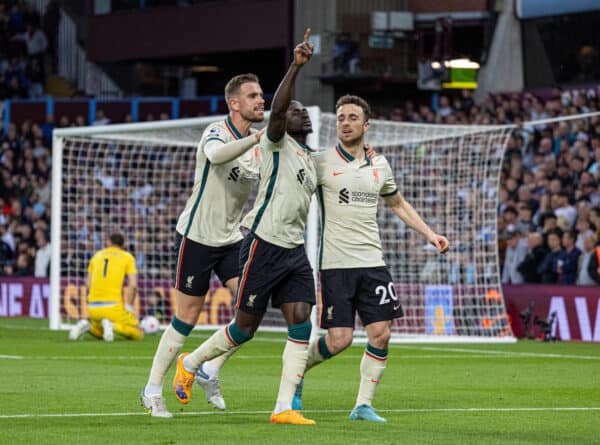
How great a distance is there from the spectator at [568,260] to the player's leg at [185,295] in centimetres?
1111

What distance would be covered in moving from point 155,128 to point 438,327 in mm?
4941

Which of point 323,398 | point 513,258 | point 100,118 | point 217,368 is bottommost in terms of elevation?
point 323,398

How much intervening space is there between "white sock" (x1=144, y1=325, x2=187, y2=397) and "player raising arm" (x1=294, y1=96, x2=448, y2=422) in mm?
884

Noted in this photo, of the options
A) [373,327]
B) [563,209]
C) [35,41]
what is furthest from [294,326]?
[35,41]

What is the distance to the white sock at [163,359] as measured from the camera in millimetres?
8938

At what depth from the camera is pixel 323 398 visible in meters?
10.5

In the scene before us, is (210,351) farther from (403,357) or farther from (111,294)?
(111,294)

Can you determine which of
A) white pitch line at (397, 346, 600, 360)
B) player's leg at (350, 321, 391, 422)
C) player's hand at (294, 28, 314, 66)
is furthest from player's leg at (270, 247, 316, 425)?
white pitch line at (397, 346, 600, 360)

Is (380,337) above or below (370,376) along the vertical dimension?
above

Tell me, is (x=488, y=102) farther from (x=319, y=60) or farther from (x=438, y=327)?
(x=438, y=327)

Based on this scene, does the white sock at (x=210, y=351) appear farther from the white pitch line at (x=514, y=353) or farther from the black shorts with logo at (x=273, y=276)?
the white pitch line at (x=514, y=353)

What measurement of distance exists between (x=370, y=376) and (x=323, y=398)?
170 cm

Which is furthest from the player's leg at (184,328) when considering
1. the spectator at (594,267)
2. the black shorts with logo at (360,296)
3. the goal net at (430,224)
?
the spectator at (594,267)

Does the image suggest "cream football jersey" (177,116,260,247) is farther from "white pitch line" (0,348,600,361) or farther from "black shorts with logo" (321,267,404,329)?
"white pitch line" (0,348,600,361)
